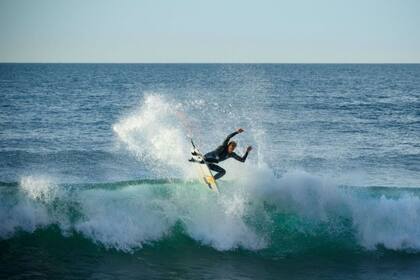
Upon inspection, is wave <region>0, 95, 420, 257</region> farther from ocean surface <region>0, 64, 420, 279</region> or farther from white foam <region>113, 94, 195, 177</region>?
white foam <region>113, 94, 195, 177</region>

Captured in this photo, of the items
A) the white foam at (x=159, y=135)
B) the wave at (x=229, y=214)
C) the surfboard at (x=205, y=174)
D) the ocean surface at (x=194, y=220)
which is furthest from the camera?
the white foam at (x=159, y=135)

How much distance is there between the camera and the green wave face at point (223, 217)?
16.5 m

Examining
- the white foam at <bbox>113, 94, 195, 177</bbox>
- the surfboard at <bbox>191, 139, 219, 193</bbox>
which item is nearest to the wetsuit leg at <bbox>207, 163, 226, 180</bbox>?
the surfboard at <bbox>191, 139, 219, 193</bbox>

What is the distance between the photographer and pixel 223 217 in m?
16.9

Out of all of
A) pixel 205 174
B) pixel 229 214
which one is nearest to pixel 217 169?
pixel 205 174

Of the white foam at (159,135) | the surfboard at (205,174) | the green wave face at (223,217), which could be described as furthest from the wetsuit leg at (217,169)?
the white foam at (159,135)

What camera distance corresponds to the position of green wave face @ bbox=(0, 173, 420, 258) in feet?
54.1

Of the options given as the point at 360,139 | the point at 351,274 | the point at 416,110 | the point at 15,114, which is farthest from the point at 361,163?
the point at 15,114

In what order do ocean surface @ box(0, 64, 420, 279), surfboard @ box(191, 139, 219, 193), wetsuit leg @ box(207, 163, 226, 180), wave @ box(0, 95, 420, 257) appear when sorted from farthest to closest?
wave @ box(0, 95, 420, 257) → wetsuit leg @ box(207, 163, 226, 180) → surfboard @ box(191, 139, 219, 193) → ocean surface @ box(0, 64, 420, 279)

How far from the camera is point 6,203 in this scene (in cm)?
1695

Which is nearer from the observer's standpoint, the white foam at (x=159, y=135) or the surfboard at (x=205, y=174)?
the surfboard at (x=205, y=174)

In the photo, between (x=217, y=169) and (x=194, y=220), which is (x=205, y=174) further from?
(x=194, y=220)

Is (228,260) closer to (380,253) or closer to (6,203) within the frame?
(380,253)

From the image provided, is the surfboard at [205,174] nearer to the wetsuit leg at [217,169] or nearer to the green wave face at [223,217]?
the wetsuit leg at [217,169]
